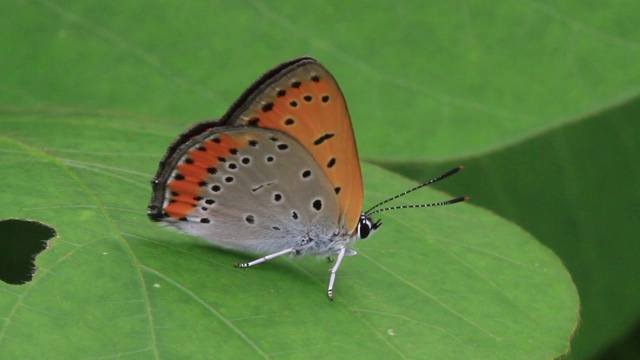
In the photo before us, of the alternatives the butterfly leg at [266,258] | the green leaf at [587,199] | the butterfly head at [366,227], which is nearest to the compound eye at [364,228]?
the butterfly head at [366,227]

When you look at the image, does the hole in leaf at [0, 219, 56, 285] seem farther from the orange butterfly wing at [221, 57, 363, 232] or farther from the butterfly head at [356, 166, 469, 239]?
the butterfly head at [356, 166, 469, 239]

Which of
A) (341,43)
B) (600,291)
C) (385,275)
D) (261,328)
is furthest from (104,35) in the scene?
(600,291)

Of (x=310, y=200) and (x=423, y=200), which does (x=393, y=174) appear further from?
(x=310, y=200)

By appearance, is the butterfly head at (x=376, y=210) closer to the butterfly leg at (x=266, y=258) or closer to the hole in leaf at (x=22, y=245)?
the butterfly leg at (x=266, y=258)

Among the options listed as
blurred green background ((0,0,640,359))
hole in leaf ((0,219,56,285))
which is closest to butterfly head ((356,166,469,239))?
blurred green background ((0,0,640,359))

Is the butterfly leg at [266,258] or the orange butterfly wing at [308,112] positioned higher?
the orange butterfly wing at [308,112]

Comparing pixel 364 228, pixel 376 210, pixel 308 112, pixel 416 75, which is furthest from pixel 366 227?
pixel 416 75

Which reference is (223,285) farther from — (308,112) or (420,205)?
(420,205)
